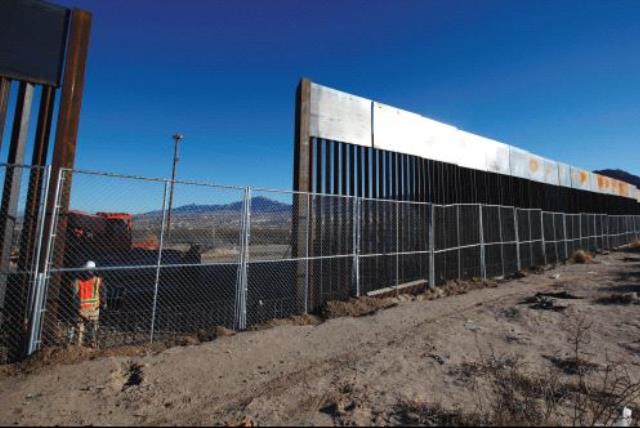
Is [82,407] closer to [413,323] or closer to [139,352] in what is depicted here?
[139,352]

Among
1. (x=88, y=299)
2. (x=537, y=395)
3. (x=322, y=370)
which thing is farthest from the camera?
(x=88, y=299)

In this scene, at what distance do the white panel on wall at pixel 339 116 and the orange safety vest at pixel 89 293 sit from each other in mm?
5721

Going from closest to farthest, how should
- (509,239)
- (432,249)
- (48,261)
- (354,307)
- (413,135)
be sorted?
(48,261) → (354,307) → (432,249) → (413,135) → (509,239)

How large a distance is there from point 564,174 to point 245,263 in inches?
1077

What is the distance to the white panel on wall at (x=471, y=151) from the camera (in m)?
14.7

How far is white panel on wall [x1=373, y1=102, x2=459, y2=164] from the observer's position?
432 inches

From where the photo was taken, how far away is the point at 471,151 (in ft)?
50.6

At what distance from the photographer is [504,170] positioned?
17.8 m

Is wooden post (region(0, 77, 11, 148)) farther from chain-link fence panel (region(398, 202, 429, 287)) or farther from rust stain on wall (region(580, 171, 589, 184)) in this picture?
rust stain on wall (region(580, 171, 589, 184))

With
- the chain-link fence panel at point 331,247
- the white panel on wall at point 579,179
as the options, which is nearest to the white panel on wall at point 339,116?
the chain-link fence panel at point 331,247

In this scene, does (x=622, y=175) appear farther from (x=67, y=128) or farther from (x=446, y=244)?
(x=67, y=128)

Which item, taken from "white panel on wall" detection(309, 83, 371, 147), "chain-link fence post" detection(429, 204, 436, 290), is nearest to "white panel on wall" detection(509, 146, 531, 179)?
"chain-link fence post" detection(429, 204, 436, 290)

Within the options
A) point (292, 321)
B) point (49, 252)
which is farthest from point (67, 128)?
point (292, 321)

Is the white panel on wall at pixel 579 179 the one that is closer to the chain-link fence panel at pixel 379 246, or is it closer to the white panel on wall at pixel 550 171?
the white panel on wall at pixel 550 171
